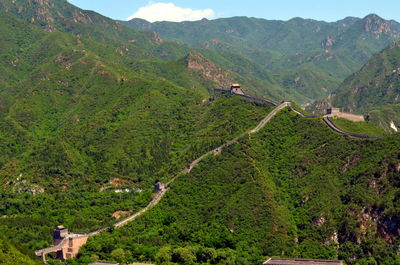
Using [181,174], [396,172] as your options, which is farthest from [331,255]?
[181,174]

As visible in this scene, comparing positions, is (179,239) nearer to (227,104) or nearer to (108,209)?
(108,209)

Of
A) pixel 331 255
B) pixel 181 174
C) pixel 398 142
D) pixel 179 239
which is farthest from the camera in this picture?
pixel 181 174

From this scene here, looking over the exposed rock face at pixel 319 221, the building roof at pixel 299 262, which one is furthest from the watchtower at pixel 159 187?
the building roof at pixel 299 262

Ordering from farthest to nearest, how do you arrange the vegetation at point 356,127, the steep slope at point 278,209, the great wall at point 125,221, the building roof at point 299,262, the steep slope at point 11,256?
1. the vegetation at point 356,127
2. the great wall at point 125,221
3. the steep slope at point 278,209
4. the building roof at point 299,262
5. the steep slope at point 11,256

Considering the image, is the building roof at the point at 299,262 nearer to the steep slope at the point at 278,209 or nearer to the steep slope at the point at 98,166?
the steep slope at the point at 278,209

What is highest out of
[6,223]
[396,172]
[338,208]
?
[396,172]
